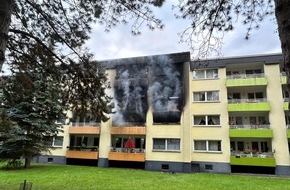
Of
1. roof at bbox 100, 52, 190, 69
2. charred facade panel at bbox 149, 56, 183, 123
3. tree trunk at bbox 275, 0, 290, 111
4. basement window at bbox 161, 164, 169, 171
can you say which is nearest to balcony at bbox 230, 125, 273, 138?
→ charred facade panel at bbox 149, 56, 183, 123

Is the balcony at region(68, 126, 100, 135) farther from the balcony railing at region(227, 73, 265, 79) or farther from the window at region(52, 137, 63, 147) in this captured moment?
the balcony railing at region(227, 73, 265, 79)

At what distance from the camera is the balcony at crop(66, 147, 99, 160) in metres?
26.3

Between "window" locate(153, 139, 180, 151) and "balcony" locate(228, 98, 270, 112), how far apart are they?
19.5 feet

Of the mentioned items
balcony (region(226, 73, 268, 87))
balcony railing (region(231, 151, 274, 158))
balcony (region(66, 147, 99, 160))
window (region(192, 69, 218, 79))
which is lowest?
balcony (region(66, 147, 99, 160))

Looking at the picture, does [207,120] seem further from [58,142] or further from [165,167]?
[58,142]

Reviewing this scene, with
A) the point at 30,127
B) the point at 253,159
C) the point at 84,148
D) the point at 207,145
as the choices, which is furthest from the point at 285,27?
the point at 84,148

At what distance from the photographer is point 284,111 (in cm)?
2273

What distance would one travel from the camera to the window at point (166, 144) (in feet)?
79.9

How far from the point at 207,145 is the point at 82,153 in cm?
1267

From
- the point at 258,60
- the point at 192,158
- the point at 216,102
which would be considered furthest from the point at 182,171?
the point at 258,60

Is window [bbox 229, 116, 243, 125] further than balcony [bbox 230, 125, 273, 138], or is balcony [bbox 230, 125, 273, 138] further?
window [bbox 229, 116, 243, 125]

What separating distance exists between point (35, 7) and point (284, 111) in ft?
74.4

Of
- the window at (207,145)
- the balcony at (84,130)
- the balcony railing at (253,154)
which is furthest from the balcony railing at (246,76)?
the balcony at (84,130)

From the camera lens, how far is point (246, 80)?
80.4 ft
